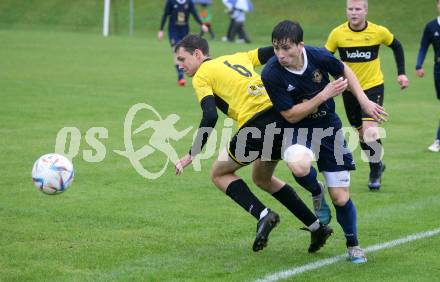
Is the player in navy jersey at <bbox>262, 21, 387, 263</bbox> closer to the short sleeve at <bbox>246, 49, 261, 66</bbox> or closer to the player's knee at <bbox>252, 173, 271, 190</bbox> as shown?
the player's knee at <bbox>252, 173, 271, 190</bbox>

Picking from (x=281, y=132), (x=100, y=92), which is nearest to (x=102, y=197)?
(x=281, y=132)

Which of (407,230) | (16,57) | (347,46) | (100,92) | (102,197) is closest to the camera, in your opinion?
(407,230)

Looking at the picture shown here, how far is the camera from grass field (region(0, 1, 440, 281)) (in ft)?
21.8

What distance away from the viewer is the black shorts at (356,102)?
1043 centimetres

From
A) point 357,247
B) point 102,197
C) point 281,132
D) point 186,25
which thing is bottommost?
point 186,25

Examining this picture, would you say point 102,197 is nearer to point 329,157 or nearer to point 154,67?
point 329,157

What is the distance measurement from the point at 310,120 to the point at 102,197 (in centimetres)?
334

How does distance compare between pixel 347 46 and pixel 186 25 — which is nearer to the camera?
pixel 347 46

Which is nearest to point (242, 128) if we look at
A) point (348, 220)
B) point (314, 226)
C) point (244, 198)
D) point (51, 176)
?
point (244, 198)

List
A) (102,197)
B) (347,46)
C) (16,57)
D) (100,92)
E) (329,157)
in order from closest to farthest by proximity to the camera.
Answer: (329,157), (102,197), (347,46), (100,92), (16,57)

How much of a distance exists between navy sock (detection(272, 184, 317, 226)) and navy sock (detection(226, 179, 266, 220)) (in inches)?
10.3

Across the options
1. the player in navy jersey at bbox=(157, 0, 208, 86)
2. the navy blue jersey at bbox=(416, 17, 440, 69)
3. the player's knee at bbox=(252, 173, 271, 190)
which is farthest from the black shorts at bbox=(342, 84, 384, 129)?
the player in navy jersey at bbox=(157, 0, 208, 86)

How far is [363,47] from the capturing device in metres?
10.5

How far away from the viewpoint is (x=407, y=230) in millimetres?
7957
